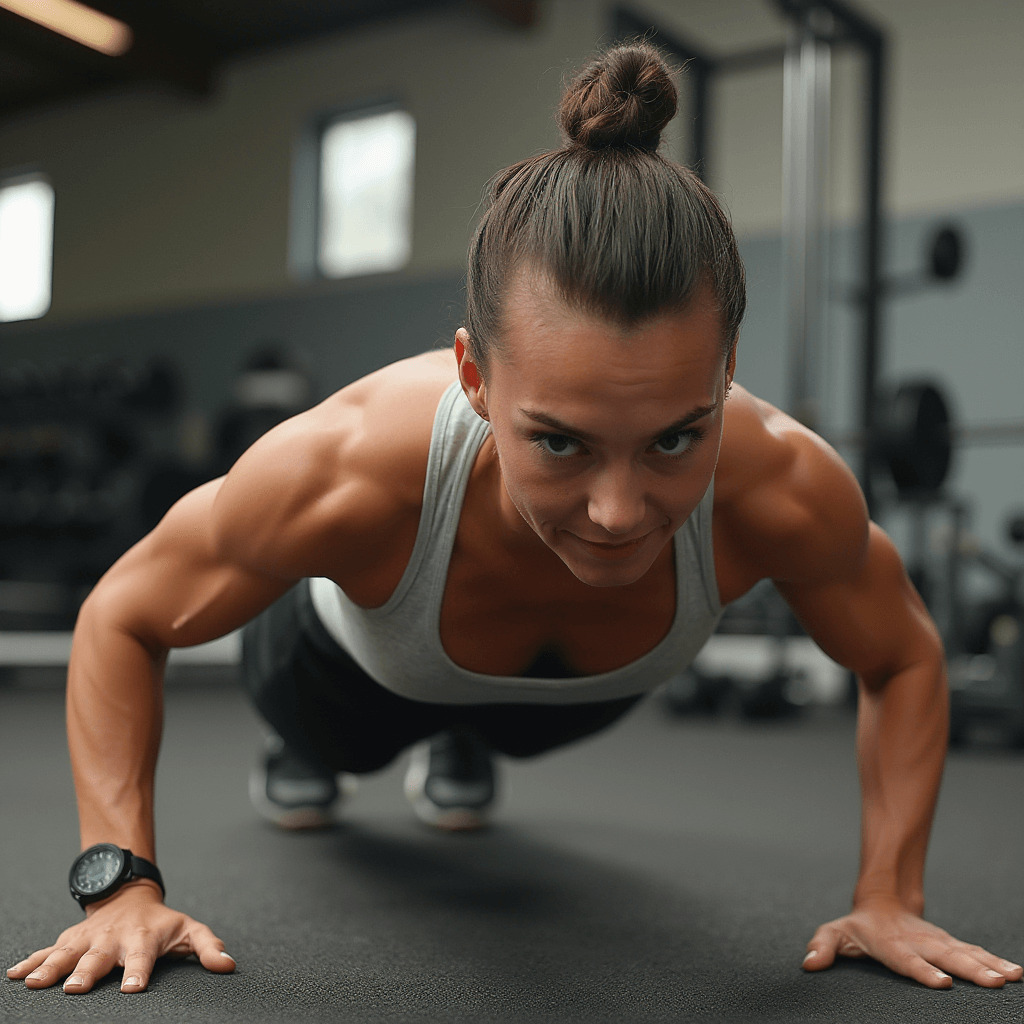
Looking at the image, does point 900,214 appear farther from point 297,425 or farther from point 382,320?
point 297,425

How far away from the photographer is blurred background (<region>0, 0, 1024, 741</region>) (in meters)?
3.63

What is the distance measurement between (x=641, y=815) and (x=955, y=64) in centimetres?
408

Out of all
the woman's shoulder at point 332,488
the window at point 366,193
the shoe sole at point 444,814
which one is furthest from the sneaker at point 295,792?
the window at point 366,193

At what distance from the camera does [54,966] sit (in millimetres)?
993

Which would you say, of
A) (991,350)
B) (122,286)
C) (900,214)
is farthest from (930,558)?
(122,286)

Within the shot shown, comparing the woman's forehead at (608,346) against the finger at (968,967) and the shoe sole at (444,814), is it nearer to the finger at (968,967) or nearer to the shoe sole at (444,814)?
the finger at (968,967)

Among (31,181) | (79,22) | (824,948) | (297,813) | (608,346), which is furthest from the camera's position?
(31,181)

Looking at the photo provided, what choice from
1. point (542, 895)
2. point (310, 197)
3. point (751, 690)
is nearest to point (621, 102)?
point (542, 895)

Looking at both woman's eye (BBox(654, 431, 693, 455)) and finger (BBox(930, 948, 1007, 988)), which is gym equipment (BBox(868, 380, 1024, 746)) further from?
woman's eye (BBox(654, 431, 693, 455))

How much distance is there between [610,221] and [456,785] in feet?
4.03

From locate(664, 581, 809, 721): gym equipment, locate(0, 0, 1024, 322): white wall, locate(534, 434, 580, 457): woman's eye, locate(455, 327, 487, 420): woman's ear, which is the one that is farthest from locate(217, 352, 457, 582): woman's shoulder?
locate(0, 0, 1024, 322): white wall

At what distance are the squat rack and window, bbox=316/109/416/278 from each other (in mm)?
2794

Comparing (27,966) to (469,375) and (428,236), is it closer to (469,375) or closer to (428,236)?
(469,375)

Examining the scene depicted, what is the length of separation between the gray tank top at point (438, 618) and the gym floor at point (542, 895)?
279mm
